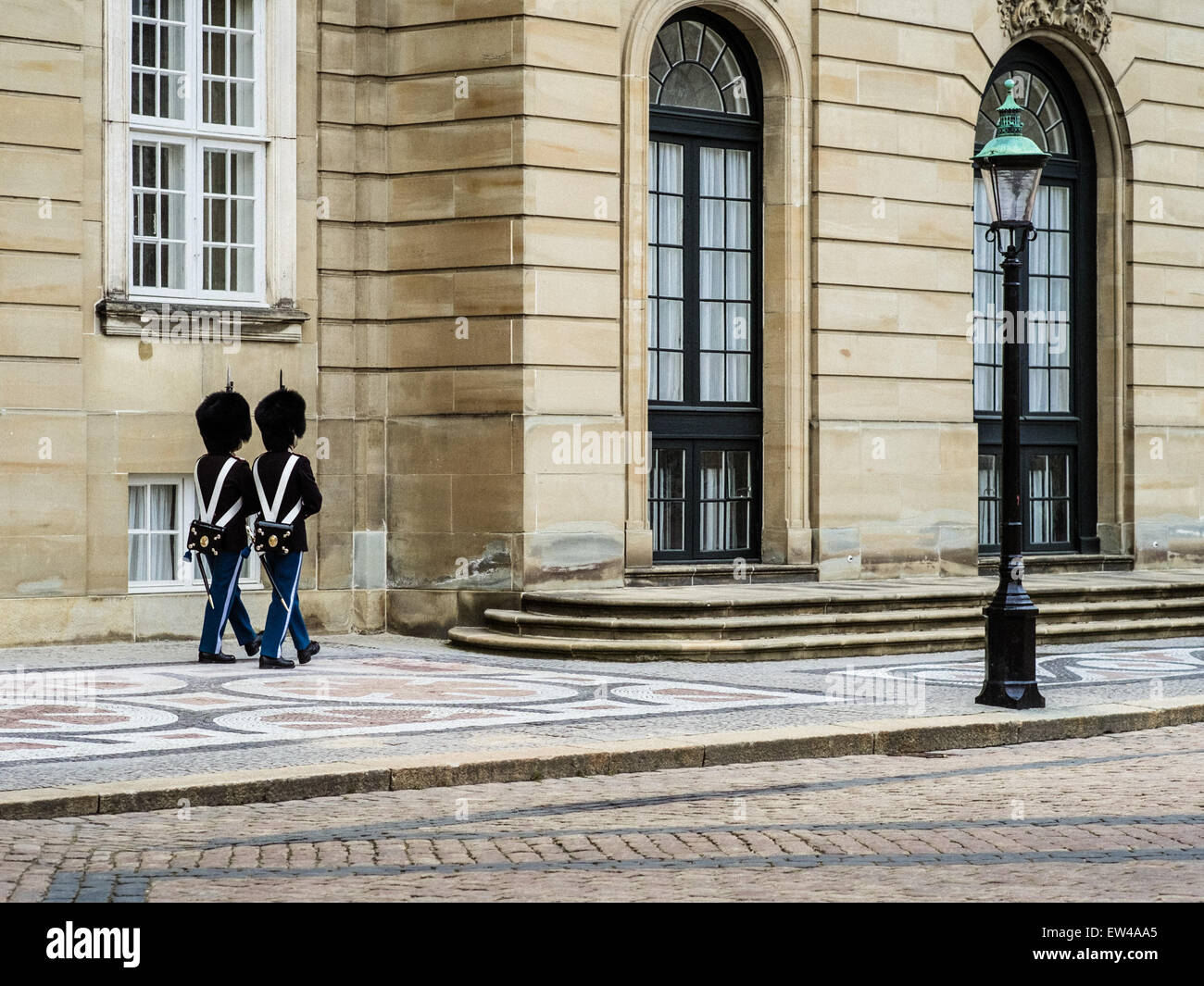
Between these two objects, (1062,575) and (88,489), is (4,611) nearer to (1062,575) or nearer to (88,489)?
(88,489)

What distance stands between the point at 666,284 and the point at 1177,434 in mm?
7069

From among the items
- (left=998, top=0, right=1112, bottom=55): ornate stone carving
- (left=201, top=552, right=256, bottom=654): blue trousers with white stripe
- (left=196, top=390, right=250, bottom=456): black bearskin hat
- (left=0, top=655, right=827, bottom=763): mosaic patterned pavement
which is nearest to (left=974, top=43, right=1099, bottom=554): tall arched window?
(left=998, top=0, right=1112, bottom=55): ornate stone carving

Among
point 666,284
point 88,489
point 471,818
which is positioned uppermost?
point 666,284

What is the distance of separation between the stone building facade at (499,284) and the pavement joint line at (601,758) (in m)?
6.17

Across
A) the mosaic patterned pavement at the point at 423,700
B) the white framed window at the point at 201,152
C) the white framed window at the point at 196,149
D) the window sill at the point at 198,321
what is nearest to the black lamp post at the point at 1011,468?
the mosaic patterned pavement at the point at 423,700

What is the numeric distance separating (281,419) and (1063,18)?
11.1 m

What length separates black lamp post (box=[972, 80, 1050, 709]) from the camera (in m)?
13.7

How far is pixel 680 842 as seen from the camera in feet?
29.2

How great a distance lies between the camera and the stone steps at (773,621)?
16875 millimetres

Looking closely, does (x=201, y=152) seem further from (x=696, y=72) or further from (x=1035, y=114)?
(x=1035, y=114)

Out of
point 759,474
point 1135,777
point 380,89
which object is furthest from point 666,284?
point 1135,777

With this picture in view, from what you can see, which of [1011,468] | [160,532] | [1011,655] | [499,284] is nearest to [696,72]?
[499,284]

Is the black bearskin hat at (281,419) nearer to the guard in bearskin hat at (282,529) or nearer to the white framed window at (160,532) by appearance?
the guard in bearskin hat at (282,529)
